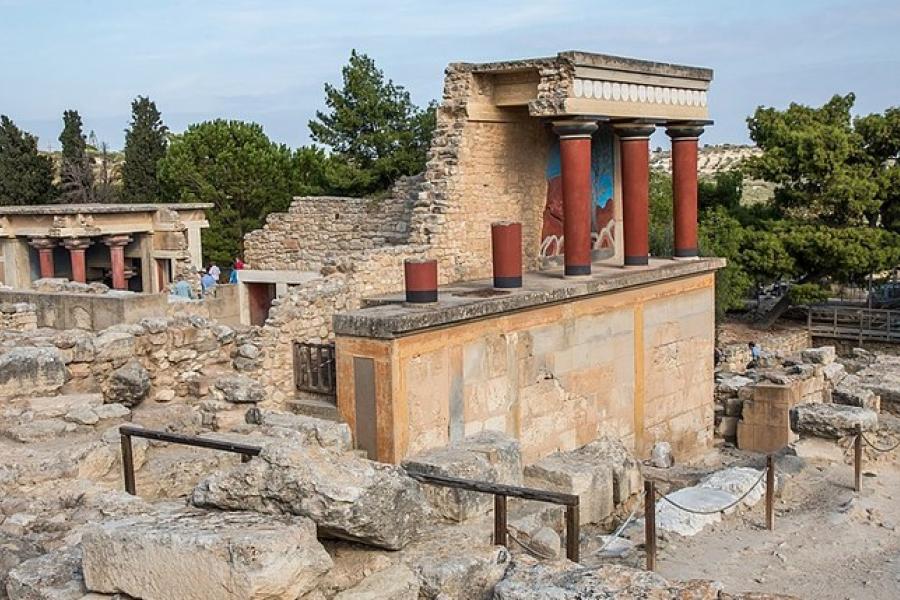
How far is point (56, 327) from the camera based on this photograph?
Result: 1365cm

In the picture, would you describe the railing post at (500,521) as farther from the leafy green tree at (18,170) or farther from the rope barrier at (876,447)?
the leafy green tree at (18,170)

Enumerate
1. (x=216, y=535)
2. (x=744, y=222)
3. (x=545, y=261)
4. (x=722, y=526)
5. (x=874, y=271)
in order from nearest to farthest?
(x=216, y=535), (x=722, y=526), (x=545, y=261), (x=874, y=271), (x=744, y=222)

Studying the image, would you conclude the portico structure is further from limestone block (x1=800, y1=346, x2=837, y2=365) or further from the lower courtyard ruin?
limestone block (x1=800, y1=346, x2=837, y2=365)

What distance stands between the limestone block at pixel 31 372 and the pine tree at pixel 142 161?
3170 centimetres

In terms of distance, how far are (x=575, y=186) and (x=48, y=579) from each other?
9.73 metres

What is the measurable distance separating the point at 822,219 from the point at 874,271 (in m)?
2.33

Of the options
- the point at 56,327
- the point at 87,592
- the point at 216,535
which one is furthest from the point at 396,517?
the point at 56,327

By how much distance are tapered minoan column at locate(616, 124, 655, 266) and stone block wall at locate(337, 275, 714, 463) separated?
744 mm

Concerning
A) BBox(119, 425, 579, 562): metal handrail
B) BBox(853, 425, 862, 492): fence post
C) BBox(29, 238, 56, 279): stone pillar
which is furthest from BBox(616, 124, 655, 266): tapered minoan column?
BBox(29, 238, 56, 279): stone pillar

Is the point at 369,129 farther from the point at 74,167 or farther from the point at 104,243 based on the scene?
the point at 74,167

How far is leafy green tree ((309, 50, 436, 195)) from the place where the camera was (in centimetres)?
3023

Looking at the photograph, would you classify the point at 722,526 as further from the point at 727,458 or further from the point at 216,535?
the point at 216,535

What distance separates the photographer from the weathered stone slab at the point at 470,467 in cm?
871

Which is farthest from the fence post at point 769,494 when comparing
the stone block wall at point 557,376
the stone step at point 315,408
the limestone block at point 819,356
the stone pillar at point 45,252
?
the stone pillar at point 45,252
